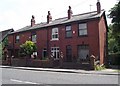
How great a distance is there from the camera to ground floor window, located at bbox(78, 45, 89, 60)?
33281 millimetres

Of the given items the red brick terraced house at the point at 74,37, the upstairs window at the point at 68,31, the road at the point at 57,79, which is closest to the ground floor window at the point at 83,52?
the red brick terraced house at the point at 74,37

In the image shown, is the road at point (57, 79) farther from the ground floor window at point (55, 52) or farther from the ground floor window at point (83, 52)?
the ground floor window at point (55, 52)

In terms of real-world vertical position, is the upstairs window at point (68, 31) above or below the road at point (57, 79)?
above

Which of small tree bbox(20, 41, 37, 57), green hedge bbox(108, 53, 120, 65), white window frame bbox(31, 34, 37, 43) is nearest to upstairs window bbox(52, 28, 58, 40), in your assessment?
small tree bbox(20, 41, 37, 57)

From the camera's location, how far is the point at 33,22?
46.5 meters

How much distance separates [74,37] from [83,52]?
2.74 meters

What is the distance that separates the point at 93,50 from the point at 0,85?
792 inches

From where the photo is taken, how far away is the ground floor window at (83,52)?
3328 cm

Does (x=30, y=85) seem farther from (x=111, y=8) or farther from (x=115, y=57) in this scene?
(x=115, y=57)

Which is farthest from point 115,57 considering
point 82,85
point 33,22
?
point 82,85

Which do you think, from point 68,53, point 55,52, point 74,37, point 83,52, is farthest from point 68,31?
point 83,52

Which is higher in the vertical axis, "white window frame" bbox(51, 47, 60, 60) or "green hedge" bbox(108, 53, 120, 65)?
"white window frame" bbox(51, 47, 60, 60)

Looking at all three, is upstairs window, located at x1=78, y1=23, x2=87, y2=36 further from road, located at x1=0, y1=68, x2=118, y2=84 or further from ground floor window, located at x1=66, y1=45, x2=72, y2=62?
road, located at x1=0, y1=68, x2=118, y2=84

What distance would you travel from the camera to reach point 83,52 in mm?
33688
